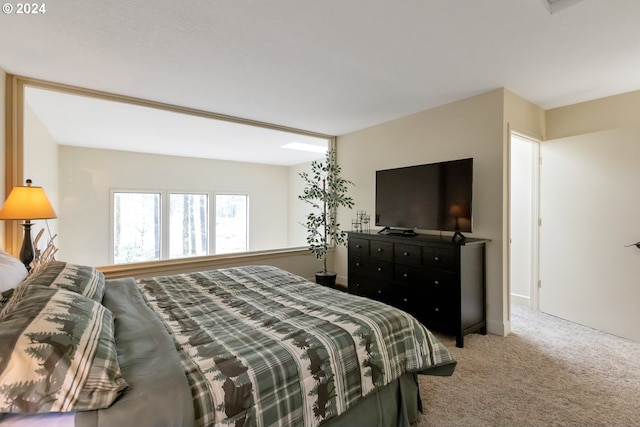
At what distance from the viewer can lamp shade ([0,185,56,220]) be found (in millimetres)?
2098

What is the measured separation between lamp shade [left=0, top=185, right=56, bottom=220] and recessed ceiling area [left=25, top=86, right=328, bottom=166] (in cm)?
128

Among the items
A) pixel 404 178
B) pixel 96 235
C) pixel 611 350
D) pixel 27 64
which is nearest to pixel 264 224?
pixel 96 235

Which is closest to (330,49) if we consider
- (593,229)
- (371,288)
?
(371,288)

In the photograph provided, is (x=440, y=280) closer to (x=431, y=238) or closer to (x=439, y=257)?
(x=439, y=257)

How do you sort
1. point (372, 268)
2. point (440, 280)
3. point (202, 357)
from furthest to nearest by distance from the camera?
point (372, 268)
point (440, 280)
point (202, 357)

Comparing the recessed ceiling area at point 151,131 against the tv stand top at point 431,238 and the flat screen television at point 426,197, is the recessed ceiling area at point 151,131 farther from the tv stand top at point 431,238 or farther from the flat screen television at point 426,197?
the tv stand top at point 431,238

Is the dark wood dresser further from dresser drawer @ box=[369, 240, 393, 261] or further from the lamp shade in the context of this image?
the lamp shade

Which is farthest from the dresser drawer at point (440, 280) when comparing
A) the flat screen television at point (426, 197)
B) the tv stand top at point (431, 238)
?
the flat screen television at point (426, 197)

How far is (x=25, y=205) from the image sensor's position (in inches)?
84.8

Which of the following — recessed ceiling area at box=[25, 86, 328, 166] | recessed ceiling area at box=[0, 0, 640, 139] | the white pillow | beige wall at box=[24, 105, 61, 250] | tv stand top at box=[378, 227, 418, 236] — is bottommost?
the white pillow

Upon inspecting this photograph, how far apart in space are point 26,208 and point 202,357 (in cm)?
199

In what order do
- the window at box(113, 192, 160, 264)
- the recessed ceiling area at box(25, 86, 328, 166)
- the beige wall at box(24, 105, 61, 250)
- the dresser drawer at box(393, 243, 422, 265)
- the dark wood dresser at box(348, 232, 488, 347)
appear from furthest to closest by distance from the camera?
1. the window at box(113, 192, 160, 264)
2. the recessed ceiling area at box(25, 86, 328, 166)
3. the beige wall at box(24, 105, 61, 250)
4. the dresser drawer at box(393, 243, 422, 265)
5. the dark wood dresser at box(348, 232, 488, 347)

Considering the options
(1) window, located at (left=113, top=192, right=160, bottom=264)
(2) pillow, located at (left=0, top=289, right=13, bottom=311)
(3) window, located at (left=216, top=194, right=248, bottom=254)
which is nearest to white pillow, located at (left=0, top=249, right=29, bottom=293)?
(2) pillow, located at (left=0, top=289, right=13, bottom=311)

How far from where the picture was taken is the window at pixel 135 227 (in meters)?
5.55
